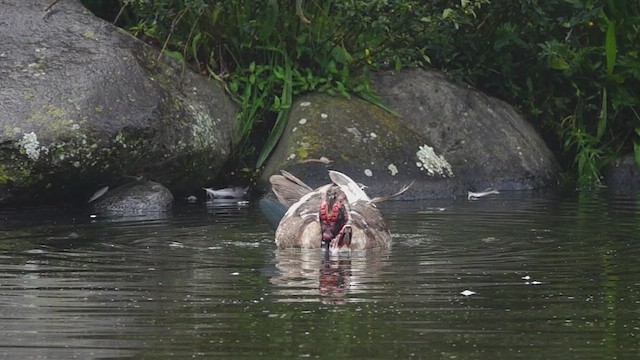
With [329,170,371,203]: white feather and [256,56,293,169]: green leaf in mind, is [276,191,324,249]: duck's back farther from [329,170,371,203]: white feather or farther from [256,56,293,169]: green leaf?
[256,56,293,169]: green leaf

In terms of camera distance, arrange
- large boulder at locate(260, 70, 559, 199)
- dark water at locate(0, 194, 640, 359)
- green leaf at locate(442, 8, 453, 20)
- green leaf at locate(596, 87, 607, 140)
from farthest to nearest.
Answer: green leaf at locate(596, 87, 607, 140) → green leaf at locate(442, 8, 453, 20) → large boulder at locate(260, 70, 559, 199) → dark water at locate(0, 194, 640, 359)

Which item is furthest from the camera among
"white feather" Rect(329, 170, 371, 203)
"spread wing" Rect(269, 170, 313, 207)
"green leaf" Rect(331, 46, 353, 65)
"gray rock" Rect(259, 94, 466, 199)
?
"green leaf" Rect(331, 46, 353, 65)

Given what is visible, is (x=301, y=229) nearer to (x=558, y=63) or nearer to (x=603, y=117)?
(x=558, y=63)

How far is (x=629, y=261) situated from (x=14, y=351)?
3.95 meters

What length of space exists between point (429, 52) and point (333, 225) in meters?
5.70

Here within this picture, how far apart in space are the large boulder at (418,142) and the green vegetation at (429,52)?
0.20 meters

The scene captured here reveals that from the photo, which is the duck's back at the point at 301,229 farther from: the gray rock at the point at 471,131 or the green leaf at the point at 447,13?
the gray rock at the point at 471,131

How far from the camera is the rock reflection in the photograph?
7078 mm

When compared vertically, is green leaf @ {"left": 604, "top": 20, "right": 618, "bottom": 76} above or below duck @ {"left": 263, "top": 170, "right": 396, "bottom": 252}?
above

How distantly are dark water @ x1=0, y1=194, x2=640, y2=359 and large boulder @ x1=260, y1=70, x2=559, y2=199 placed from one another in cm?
196

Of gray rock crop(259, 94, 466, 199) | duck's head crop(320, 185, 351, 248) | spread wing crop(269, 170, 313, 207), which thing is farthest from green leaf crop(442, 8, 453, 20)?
duck's head crop(320, 185, 351, 248)

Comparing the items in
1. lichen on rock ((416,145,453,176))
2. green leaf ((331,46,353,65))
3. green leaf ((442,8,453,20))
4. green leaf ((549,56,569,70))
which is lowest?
lichen on rock ((416,145,453,176))

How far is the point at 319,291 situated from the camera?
7234 millimetres

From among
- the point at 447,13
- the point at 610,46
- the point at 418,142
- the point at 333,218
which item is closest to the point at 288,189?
the point at 333,218
